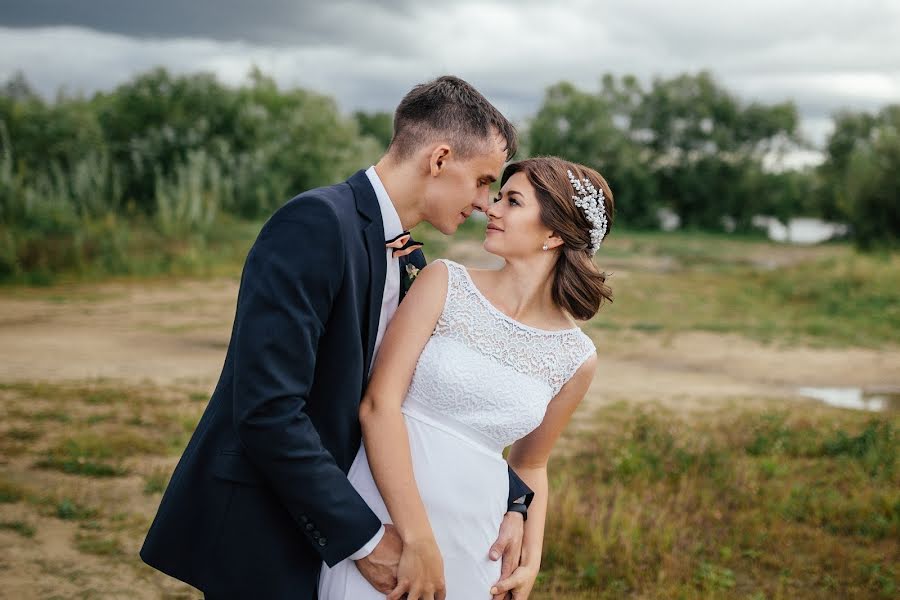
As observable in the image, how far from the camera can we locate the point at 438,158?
2504 mm

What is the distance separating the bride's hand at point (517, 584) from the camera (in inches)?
98.8

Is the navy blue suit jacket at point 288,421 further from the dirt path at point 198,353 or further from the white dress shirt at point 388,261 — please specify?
the dirt path at point 198,353

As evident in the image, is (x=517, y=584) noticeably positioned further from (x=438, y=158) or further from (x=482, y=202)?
(x=438, y=158)

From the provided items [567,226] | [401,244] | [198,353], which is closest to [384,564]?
[401,244]

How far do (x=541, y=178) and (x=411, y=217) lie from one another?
50cm

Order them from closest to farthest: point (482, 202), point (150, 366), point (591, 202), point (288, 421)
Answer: point (288, 421) < point (482, 202) < point (591, 202) < point (150, 366)

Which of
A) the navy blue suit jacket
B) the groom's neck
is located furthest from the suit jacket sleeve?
the groom's neck

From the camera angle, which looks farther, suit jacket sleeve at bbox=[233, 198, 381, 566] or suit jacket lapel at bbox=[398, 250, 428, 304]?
suit jacket lapel at bbox=[398, 250, 428, 304]

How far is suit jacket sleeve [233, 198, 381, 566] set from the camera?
198 centimetres

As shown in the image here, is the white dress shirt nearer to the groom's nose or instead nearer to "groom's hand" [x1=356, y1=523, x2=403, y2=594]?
the groom's nose

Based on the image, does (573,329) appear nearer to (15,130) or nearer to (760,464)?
(760,464)

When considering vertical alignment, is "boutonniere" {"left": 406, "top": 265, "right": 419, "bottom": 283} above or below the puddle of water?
above

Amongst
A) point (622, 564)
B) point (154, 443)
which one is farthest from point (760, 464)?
point (154, 443)

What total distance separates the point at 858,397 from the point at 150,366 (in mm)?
8275
